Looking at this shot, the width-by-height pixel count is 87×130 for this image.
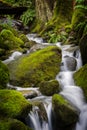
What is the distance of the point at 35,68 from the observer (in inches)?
364

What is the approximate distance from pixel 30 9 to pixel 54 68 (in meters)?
11.5

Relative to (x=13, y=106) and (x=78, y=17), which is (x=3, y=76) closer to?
(x=13, y=106)

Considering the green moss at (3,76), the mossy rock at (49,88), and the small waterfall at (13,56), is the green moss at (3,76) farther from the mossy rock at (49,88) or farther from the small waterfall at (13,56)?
the small waterfall at (13,56)

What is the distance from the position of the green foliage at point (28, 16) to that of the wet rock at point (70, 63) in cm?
927

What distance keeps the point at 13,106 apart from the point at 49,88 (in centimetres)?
165

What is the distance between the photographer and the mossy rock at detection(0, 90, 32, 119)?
640cm

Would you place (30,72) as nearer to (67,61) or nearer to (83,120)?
(67,61)

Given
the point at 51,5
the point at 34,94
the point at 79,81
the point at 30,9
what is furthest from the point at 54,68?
the point at 30,9

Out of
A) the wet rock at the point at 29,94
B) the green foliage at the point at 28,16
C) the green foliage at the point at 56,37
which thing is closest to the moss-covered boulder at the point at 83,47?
the wet rock at the point at 29,94

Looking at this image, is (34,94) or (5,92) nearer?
(5,92)

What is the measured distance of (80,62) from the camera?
33.1 ft

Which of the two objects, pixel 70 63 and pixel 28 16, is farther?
pixel 28 16

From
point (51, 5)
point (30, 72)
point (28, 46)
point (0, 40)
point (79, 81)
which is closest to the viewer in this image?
point (79, 81)

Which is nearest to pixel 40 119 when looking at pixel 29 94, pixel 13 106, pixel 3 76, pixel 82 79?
pixel 13 106
